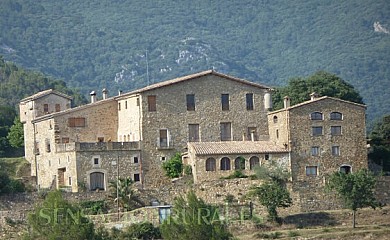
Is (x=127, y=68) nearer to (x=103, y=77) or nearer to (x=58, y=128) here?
(x=103, y=77)

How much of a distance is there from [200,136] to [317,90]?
14125 mm

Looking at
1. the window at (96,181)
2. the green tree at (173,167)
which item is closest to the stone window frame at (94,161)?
the window at (96,181)

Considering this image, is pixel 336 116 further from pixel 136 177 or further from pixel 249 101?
pixel 136 177

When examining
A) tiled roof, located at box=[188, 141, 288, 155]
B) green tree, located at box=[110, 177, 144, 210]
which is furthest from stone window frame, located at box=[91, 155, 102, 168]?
tiled roof, located at box=[188, 141, 288, 155]

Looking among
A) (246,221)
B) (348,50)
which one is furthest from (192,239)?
(348,50)

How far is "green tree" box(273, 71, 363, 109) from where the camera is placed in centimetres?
8450

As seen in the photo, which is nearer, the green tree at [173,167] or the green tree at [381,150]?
the green tree at [173,167]

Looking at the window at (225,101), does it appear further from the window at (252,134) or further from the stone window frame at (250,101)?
the window at (252,134)

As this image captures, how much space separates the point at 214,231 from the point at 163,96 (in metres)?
15.0

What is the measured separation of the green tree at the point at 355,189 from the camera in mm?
67375

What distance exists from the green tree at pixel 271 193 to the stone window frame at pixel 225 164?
192 cm

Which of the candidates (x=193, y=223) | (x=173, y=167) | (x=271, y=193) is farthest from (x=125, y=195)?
(x=193, y=223)

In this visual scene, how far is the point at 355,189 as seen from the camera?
221 ft

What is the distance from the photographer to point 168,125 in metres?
73.2
